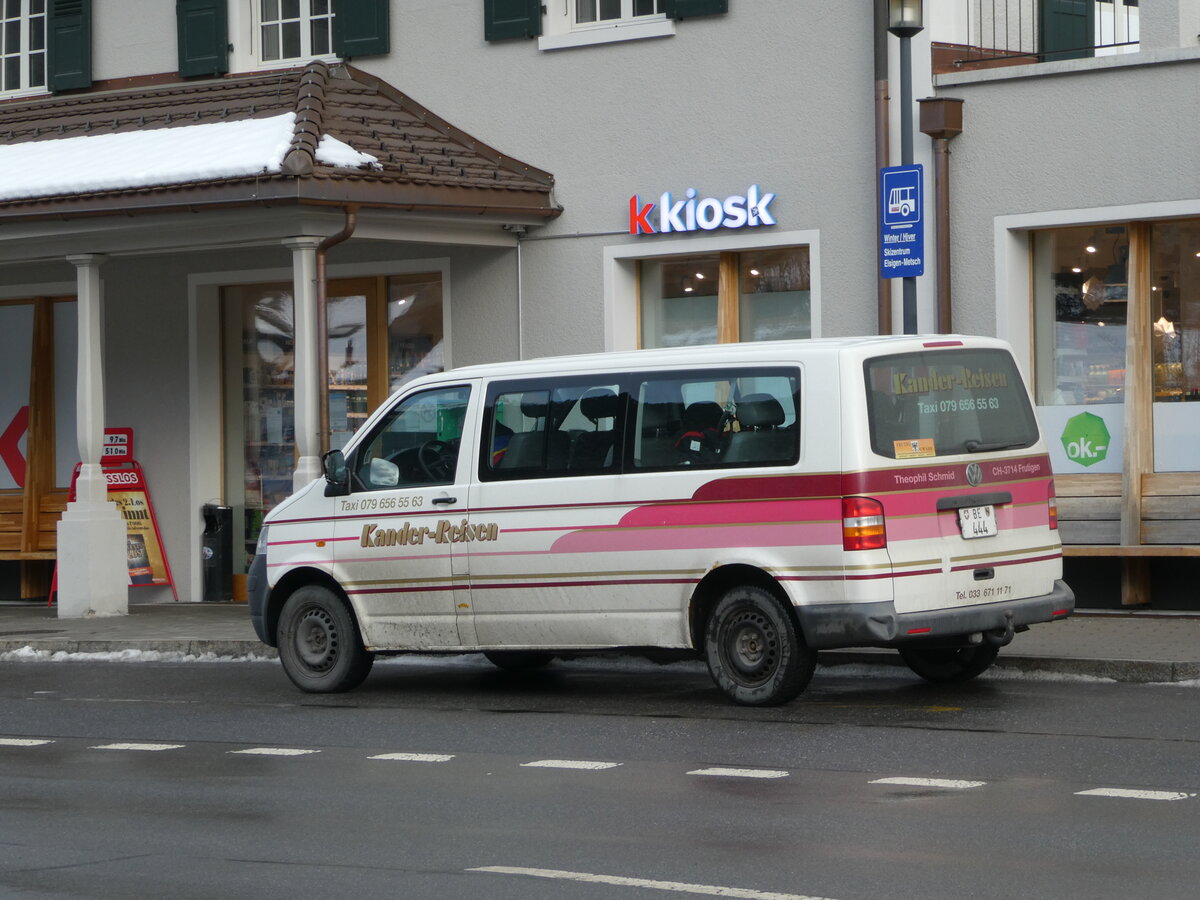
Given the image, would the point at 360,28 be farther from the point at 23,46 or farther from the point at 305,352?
the point at 23,46

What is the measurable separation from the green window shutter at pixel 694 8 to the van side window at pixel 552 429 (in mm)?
6244

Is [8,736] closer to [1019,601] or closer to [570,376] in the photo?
[570,376]

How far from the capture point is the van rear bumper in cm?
1025

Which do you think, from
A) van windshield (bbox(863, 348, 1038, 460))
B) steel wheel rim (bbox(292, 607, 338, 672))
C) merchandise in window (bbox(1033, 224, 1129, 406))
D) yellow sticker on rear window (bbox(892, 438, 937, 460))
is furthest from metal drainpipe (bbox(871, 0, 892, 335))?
steel wheel rim (bbox(292, 607, 338, 672))

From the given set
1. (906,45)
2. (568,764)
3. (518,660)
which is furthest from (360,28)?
(568,764)

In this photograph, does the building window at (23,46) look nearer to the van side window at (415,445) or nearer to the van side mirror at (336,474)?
the van side mirror at (336,474)

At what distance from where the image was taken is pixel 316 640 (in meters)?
12.5

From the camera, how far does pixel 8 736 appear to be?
429 inches

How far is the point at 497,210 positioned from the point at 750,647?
720cm

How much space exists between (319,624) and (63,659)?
397cm

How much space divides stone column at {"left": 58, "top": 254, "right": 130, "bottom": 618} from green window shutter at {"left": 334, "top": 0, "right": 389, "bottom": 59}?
3.02 meters

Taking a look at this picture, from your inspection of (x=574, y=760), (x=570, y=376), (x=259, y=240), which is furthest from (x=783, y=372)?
(x=259, y=240)

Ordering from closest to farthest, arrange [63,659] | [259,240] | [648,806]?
[648,806]
[63,659]
[259,240]

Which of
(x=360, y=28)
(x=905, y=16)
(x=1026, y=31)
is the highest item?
(x=360, y=28)
